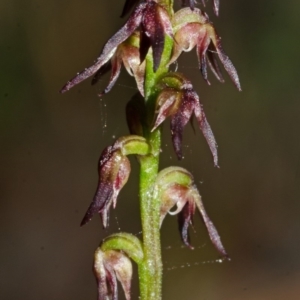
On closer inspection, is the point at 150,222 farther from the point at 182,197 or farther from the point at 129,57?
the point at 129,57

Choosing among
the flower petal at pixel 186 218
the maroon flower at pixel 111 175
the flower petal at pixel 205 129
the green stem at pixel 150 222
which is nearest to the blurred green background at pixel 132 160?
the flower petal at pixel 186 218

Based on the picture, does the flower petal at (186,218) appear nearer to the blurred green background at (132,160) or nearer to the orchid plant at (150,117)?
the orchid plant at (150,117)

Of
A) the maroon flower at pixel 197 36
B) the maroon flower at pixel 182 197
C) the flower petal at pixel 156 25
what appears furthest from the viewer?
the maroon flower at pixel 182 197

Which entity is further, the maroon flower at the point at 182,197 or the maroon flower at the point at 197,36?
the maroon flower at the point at 182,197

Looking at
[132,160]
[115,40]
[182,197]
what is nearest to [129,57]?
[115,40]

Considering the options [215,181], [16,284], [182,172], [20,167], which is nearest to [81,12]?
[20,167]
